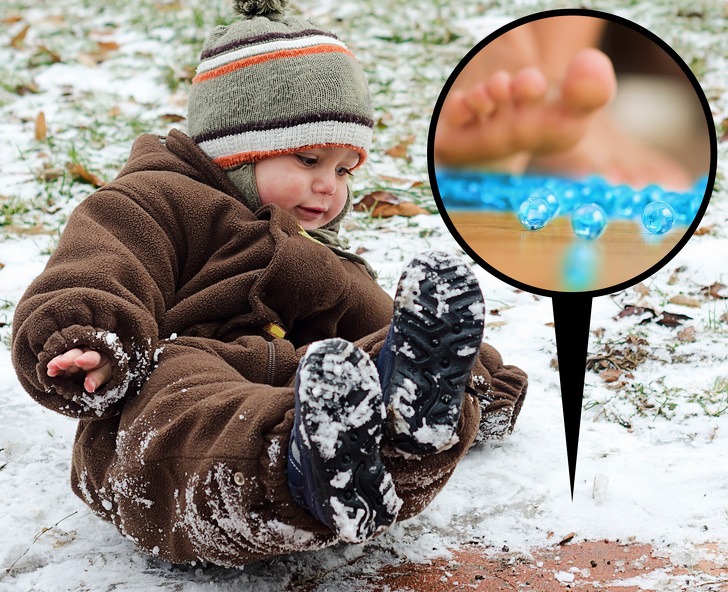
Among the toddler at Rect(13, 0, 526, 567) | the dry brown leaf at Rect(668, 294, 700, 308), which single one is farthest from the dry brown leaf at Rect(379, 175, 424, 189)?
the toddler at Rect(13, 0, 526, 567)

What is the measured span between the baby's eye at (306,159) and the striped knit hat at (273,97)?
39 millimetres

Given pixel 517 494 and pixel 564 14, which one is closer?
pixel 564 14

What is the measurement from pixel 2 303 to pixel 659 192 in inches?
86.0

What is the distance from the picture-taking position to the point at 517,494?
7.01ft

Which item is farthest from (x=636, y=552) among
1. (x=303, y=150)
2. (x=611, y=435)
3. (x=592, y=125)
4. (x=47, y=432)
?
(x=47, y=432)

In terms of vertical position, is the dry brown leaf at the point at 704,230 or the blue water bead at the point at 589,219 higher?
the blue water bead at the point at 589,219

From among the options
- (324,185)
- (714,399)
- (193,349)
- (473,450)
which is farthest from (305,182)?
(714,399)

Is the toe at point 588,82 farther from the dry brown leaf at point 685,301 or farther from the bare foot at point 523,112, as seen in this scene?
the dry brown leaf at point 685,301

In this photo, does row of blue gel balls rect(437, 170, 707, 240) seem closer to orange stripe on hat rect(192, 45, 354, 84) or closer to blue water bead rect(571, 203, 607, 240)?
blue water bead rect(571, 203, 607, 240)

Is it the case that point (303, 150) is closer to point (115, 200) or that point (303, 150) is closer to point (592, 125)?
point (115, 200)

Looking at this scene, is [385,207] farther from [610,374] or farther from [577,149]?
[577,149]

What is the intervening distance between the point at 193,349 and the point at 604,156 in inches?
34.6

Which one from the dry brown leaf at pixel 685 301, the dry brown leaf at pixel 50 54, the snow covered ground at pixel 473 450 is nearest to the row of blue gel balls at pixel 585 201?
the snow covered ground at pixel 473 450

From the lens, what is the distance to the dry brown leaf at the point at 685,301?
3090 mm
